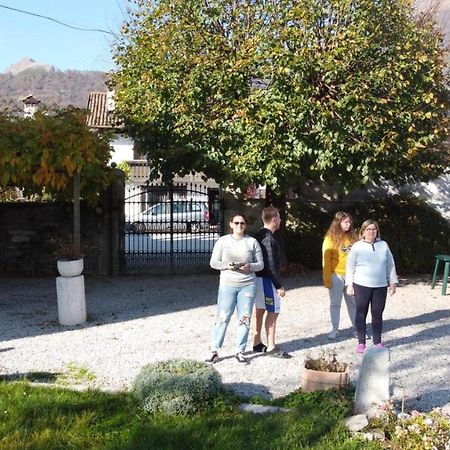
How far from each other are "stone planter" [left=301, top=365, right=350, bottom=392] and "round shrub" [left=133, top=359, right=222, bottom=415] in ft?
2.54

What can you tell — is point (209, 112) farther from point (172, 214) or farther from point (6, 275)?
point (6, 275)

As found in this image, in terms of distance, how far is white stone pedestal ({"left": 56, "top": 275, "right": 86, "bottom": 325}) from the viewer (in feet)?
27.0

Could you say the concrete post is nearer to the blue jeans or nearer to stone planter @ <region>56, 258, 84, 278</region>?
the blue jeans

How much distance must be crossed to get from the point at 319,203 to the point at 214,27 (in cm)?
481

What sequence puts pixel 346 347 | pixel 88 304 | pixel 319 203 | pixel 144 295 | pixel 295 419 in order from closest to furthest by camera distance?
pixel 295 419 < pixel 346 347 < pixel 88 304 < pixel 144 295 < pixel 319 203

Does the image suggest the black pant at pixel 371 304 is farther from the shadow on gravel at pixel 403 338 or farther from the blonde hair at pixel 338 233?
the blonde hair at pixel 338 233

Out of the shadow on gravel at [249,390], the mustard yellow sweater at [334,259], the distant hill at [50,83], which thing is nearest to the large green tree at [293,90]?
the mustard yellow sweater at [334,259]

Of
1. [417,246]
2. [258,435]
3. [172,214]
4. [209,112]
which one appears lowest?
[258,435]

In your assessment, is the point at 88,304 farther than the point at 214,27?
No

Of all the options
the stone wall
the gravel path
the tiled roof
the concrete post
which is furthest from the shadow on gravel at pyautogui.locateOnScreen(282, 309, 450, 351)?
the tiled roof

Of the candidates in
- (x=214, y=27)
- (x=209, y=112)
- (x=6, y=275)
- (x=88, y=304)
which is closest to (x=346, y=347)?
(x=88, y=304)

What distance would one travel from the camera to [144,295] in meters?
10.7

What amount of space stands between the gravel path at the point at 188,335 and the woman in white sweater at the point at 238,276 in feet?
1.46

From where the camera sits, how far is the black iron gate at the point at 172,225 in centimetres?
1326
